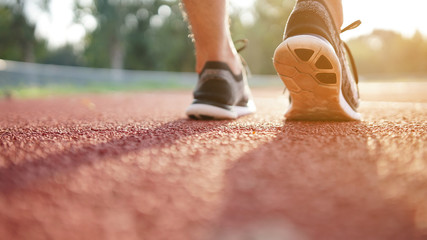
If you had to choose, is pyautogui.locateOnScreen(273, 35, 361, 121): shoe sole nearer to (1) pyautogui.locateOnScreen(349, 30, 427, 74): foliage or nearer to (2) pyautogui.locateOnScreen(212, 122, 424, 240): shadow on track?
(2) pyautogui.locateOnScreen(212, 122, 424, 240): shadow on track

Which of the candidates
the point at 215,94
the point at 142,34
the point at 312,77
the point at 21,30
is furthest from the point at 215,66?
the point at 142,34

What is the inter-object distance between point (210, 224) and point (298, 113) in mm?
873

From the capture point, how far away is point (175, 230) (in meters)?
0.36

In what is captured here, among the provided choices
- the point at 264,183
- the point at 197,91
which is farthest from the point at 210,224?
the point at 197,91

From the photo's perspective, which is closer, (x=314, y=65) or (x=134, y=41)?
(x=314, y=65)

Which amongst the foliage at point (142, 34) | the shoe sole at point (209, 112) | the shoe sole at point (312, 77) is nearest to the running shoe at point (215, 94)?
the shoe sole at point (209, 112)

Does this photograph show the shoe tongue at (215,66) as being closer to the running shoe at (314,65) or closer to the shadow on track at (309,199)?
the running shoe at (314,65)

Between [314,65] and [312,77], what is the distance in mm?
43

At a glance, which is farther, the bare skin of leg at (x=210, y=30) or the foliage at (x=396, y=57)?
the foliage at (x=396, y=57)

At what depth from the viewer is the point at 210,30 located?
1297 millimetres

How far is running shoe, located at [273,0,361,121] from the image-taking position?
0.97m

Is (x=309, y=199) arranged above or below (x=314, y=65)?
below

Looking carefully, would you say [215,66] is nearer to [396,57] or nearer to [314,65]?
[314,65]

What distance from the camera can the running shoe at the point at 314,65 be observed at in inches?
38.1
